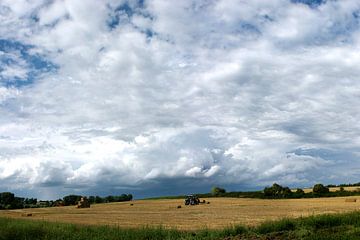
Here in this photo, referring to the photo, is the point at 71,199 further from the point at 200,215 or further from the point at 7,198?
the point at 200,215

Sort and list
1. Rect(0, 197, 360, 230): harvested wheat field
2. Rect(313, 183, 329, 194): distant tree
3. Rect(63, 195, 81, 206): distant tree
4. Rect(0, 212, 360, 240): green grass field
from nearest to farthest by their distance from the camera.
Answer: Rect(0, 212, 360, 240): green grass field → Rect(0, 197, 360, 230): harvested wheat field → Rect(313, 183, 329, 194): distant tree → Rect(63, 195, 81, 206): distant tree

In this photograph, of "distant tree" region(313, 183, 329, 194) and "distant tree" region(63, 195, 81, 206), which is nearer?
"distant tree" region(313, 183, 329, 194)

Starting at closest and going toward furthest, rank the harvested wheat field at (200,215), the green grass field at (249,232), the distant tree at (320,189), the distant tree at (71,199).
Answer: the green grass field at (249,232), the harvested wheat field at (200,215), the distant tree at (320,189), the distant tree at (71,199)

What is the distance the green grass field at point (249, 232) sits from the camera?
17234 mm

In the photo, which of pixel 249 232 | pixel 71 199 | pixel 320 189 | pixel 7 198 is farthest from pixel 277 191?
pixel 249 232

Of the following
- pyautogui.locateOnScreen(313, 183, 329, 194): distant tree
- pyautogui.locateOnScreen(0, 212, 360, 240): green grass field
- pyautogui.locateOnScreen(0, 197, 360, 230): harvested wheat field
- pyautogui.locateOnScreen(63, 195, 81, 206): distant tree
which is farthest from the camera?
pyautogui.locateOnScreen(63, 195, 81, 206): distant tree

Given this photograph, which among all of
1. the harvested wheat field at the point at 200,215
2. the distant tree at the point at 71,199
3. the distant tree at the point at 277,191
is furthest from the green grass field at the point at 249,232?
the distant tree at the point at 71,199

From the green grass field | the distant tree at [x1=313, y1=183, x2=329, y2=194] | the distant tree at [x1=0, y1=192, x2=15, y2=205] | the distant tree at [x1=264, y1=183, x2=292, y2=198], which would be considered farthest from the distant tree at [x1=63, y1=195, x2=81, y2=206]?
the green grass field

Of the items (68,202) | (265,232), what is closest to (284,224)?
(265,232)

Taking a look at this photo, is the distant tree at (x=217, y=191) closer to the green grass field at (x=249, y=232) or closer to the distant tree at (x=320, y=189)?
the distant tree at (x=320, y=189)

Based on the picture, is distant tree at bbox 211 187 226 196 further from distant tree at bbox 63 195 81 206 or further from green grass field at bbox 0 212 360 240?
green grass field at bbox 0 212 360 240

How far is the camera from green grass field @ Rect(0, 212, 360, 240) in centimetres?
1723

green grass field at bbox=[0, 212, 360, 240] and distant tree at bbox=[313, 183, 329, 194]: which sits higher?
distant tree at bbox=[313, 183, 329, 194]

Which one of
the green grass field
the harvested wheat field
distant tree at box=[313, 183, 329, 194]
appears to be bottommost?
the green grass field
